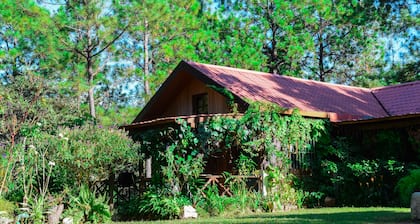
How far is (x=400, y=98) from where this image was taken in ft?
60.2

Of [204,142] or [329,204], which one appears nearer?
[204,142]

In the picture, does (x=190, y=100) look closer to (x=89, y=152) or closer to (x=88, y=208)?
(x=89, y=152)

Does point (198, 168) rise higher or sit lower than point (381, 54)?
lower

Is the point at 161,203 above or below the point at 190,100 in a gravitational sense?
below

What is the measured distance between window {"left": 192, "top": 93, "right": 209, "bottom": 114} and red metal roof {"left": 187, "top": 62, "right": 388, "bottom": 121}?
94 centimetres

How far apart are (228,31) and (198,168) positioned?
64.9 feet

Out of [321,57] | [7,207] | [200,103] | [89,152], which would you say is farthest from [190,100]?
[321,57]

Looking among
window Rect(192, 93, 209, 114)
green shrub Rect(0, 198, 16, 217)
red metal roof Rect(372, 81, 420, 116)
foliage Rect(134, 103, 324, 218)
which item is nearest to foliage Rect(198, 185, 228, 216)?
foliage Rect(134, 103, 324, 218)

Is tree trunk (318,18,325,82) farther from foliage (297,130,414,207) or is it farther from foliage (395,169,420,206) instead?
foliage (395,169,420,206)

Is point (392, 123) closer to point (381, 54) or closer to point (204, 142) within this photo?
point (204, 142)

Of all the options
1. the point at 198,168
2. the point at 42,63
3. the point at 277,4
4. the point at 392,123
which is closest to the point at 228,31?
the point at 277,4

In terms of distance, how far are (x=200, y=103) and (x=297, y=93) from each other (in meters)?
3.24

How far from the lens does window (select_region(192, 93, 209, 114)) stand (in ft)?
53.6

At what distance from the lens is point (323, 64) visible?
107 ft
